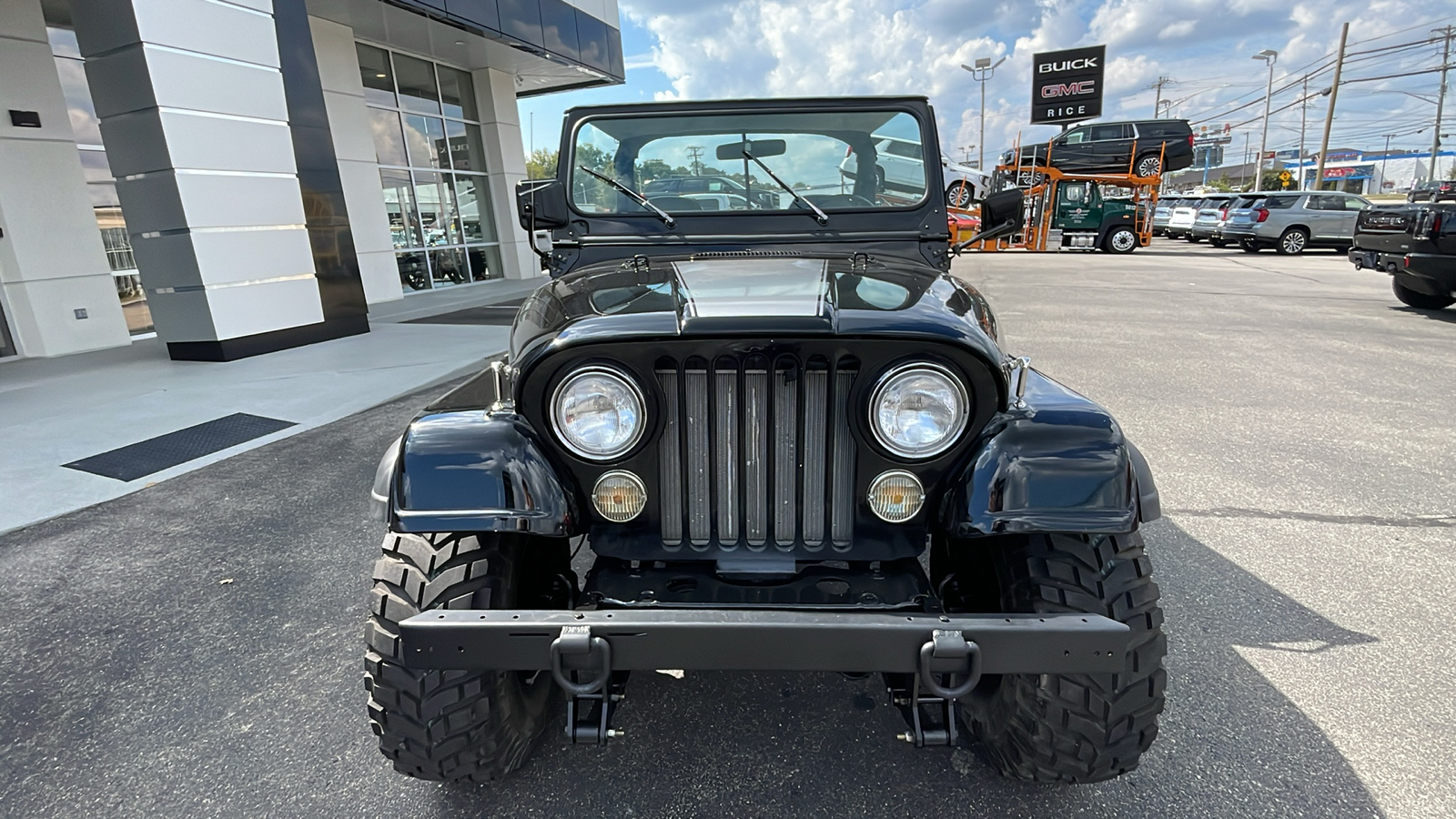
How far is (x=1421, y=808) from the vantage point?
1.75 meters

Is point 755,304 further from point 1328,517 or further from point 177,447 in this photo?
point 177,447

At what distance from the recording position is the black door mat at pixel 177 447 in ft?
14.3

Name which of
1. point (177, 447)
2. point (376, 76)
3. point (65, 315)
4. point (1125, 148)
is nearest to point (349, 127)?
point (376, 76)

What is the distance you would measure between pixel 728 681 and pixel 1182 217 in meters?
26.3

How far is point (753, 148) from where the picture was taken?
2869mm

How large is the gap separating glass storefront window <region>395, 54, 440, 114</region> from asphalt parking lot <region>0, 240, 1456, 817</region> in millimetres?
10688

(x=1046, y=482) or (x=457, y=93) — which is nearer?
(x=1046, y=482)

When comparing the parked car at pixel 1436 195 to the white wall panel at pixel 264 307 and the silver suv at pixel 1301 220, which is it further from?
the white wall panel at pixel 264 307

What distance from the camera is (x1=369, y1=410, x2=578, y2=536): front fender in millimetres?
1558

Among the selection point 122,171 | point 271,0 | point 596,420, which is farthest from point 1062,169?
point 596,420

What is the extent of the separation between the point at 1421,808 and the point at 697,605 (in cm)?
181

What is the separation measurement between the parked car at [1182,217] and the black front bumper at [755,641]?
25.2m

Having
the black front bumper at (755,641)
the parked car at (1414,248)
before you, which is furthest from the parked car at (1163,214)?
the black front bumper at (755,641)

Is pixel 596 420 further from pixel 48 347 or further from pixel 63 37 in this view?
pixel 63 37
